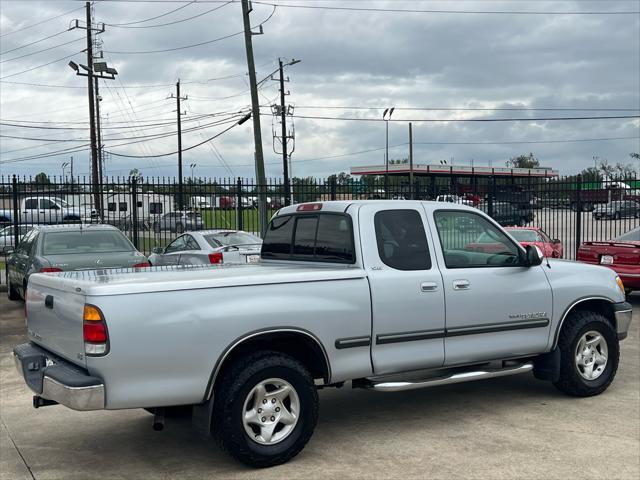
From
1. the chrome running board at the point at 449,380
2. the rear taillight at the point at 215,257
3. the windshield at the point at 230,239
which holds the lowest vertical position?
the chrome running board at the point at 449,380

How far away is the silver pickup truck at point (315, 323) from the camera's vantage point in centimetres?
487

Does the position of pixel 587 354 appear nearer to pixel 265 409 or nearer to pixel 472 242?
pixel 472 242

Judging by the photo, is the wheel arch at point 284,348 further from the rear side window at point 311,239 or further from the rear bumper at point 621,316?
the rear bumper at point 621,316

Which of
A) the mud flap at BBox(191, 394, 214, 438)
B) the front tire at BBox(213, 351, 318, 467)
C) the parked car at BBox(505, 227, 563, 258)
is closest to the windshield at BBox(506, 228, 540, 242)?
the parked car at BBox(505, 227, 563, 258)

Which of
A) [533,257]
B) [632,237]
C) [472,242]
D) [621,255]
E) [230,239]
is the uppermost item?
[472,242]

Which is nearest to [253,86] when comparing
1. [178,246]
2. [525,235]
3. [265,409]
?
[178,246]

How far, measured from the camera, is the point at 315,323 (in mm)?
5488

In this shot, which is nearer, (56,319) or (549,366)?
(56,319)

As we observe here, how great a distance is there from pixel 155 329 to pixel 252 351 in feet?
2.79

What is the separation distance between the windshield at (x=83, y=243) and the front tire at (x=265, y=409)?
717 centimetres

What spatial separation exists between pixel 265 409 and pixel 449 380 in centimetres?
169

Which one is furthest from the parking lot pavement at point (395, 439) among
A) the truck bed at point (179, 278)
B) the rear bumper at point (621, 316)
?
the truck bed at point (179, 278)

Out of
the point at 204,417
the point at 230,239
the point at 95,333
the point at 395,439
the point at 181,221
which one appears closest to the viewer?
the point at 95,333

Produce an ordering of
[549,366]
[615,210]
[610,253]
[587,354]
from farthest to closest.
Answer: [615,210] → [610,253] → [587,354] → [549,366]
